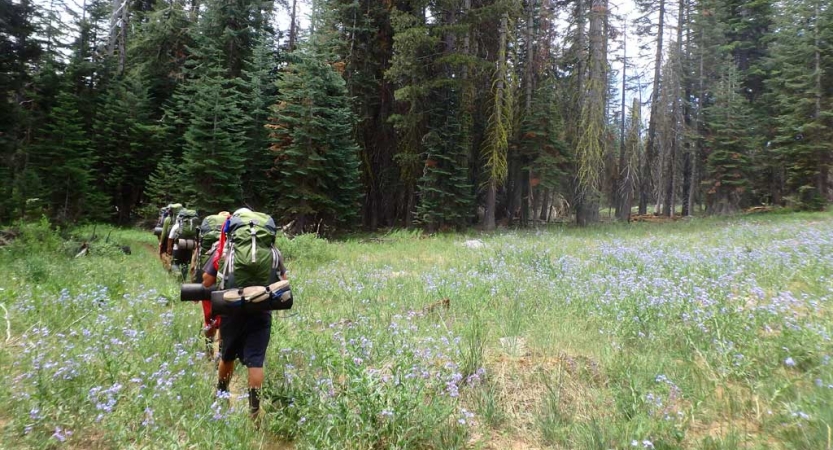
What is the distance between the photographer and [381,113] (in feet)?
67.7

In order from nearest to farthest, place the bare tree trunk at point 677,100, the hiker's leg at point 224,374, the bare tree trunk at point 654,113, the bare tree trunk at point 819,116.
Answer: the hiker's leg at point 224,374 < the bare tree trunk at point 819,116 < the bare tree trunk at point 677,100 < the bare tree trunk at point 654,113

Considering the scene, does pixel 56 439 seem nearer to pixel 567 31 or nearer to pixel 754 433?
pixel 754 433

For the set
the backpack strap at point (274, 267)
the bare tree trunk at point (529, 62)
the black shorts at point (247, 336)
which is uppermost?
the bare tree trunk at point (529, 62)

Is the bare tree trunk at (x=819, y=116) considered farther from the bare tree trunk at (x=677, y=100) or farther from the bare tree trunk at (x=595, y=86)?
the bare tree trunk at (x=595, y=86)

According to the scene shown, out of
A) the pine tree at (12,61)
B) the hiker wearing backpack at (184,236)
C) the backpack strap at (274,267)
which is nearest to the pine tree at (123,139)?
the pine tree at (12,61)

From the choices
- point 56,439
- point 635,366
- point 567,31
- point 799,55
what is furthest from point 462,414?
point 799,55

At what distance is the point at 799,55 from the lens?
20.9 m

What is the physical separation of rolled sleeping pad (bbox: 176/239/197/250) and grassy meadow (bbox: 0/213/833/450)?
824 mm

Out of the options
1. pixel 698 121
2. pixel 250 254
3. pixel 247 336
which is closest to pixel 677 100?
pixel 698 121

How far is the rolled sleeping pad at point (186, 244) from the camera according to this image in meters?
6.48

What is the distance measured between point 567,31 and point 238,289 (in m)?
21.2

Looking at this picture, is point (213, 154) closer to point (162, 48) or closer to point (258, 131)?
point (258, 131)

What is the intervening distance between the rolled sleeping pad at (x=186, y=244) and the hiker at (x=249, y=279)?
366cm

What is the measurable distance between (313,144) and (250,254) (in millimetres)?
14407
